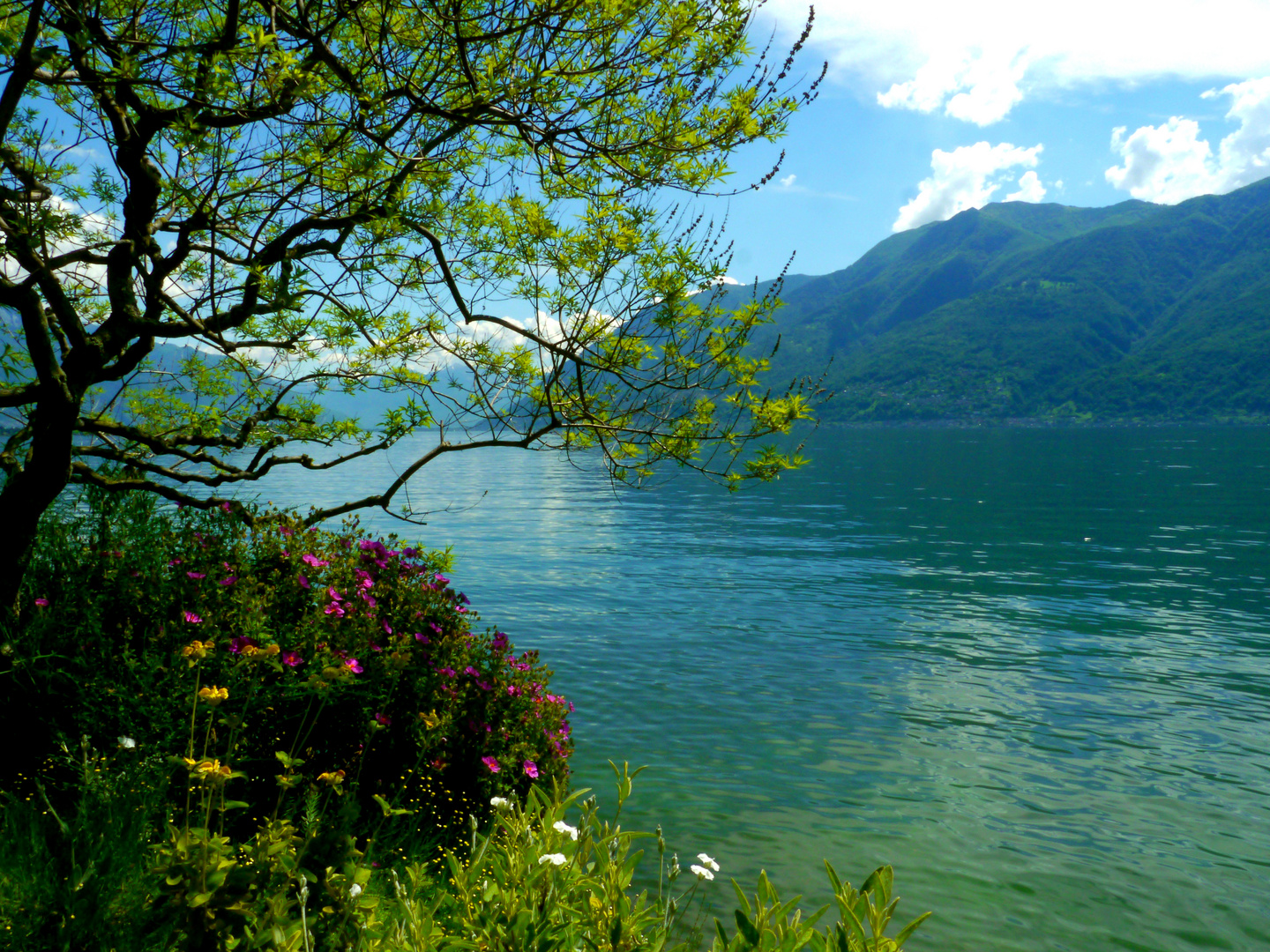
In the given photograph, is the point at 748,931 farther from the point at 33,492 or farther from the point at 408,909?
the point at 33,492

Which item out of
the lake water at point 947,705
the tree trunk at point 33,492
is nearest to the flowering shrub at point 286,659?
the tree trunk at point 33,492

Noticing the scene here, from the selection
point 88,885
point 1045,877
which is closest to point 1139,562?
point 1045,877

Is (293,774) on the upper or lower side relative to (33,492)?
lower

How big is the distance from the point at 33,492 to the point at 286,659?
271 cm

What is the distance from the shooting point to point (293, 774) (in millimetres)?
5570

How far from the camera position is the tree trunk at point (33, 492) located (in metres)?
6.68

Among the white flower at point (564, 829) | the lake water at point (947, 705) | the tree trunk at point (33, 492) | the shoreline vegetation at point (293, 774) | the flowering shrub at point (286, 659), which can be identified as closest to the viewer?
the shoreline vegetation at point (293, 774)

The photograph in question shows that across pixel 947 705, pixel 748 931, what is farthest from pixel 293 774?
pixel 947 705

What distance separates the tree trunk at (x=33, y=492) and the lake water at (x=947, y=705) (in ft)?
24.4

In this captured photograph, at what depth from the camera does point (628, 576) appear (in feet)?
97.2

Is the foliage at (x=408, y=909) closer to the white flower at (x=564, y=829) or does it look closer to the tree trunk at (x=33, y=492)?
the white flower at (x=564, y=829)

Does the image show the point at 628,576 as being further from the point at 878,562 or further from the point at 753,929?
the point at 753,929

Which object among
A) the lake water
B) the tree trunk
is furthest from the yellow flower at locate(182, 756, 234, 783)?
the lake water

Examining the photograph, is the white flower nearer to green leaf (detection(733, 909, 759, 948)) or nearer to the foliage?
the foliage
